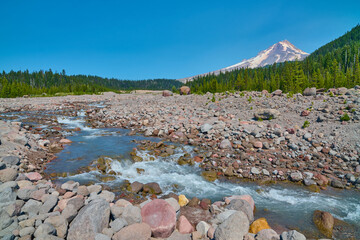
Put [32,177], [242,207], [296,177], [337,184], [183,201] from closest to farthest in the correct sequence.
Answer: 1. [242,207]
2. [183,201]
3. [32,177]
4. [337,184]
5. [296,177]

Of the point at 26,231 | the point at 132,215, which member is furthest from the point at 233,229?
the point at 26,231

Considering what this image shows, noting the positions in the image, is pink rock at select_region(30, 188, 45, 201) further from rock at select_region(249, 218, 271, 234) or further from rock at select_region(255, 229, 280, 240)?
rock at select_region(249, 218, 271, 234)

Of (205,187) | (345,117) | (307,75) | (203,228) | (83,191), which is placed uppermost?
(307,75)

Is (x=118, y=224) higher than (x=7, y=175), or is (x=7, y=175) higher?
(x=7, y=175)

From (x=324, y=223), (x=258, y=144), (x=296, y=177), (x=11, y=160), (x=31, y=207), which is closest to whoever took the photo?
(x=31, y=207)

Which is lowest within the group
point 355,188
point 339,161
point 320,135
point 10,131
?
point 355,188

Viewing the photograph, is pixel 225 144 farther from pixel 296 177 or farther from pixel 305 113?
pixel 305 113

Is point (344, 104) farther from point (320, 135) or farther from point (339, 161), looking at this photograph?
point (339, 161)

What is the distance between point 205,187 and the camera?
8.90m

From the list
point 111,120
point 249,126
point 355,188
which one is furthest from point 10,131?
point 355,188

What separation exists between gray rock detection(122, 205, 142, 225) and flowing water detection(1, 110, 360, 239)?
9.56 ft

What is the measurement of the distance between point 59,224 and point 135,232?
2038 mm

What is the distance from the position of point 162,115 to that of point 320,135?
14.8m

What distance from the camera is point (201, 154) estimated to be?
39.7 ft
